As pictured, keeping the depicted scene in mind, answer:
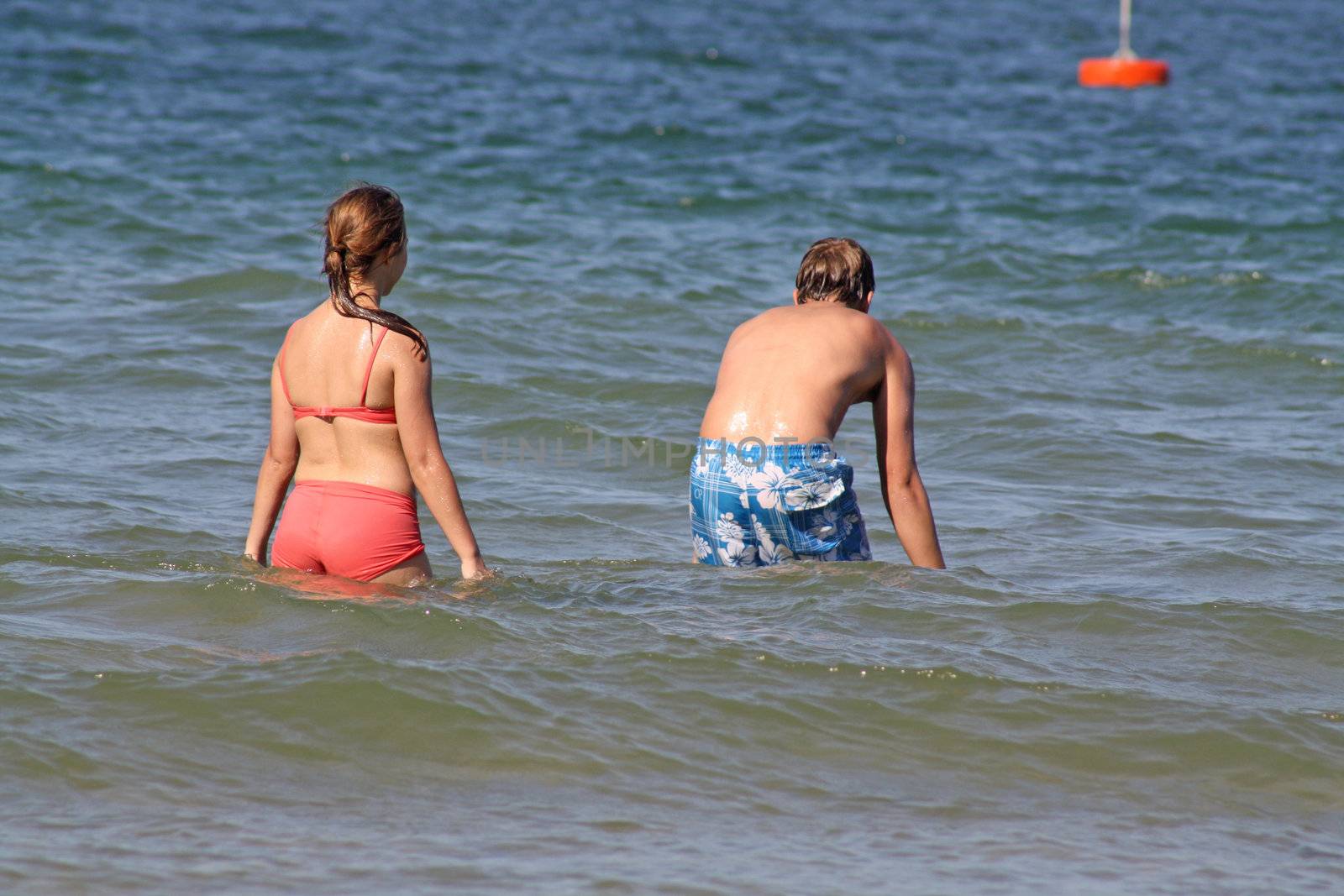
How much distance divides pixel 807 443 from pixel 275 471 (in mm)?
1700

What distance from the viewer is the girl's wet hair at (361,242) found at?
4145mm

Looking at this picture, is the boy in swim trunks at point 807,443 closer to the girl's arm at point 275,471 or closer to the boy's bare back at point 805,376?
the boy's bare back at point 805,376

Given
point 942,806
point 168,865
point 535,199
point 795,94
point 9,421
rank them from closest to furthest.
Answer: point 168,865 < point 942,806 < point 9,421 < point 535,199 < point 795,94

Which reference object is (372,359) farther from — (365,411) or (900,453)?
(900,453)

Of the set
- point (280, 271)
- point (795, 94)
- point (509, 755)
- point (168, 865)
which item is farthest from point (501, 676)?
point (795, 94)

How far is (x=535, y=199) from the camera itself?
14.0 m

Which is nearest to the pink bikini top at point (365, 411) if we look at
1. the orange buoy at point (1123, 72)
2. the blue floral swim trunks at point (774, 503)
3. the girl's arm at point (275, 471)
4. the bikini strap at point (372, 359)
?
the bikini strap at point (372, 359)

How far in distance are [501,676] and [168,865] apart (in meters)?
1.22

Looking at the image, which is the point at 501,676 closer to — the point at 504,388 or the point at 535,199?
the point at 504,388

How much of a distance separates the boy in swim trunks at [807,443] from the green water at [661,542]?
18 cm

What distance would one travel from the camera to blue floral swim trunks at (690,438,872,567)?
15.7 ft

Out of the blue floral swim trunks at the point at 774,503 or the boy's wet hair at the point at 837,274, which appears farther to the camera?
the boy's wet hair at the point at 837,274

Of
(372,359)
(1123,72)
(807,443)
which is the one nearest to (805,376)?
(807,443)

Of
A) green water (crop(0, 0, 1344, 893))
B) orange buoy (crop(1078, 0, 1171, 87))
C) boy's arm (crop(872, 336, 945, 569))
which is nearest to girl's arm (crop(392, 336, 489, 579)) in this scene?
green water (crop(0, 0, 1344, 893))
